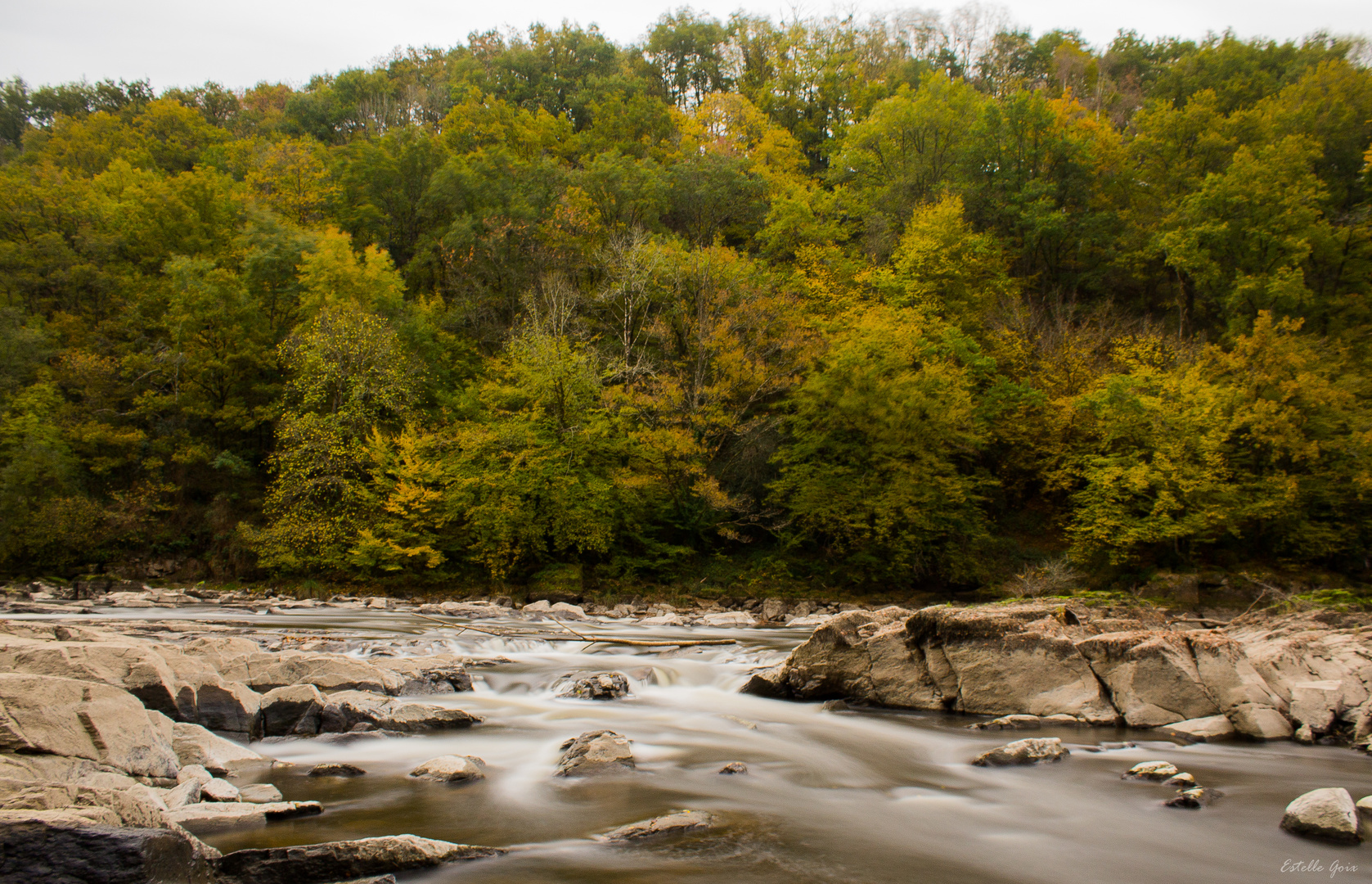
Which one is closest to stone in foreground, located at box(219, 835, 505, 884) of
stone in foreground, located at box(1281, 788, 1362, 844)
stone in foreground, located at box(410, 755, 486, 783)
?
stone in foreground, located at box(410, 755, 486, 783)

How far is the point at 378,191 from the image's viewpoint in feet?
138

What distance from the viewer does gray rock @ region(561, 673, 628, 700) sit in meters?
11.6

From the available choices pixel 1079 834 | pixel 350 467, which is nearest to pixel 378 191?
pixel 350 467

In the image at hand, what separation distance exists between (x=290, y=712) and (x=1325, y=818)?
9.76 meters

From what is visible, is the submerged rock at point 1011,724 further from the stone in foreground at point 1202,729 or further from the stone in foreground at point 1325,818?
the stone in foreground at point 1325,818

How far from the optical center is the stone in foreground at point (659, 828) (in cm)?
575

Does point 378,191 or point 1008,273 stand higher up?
point 378,191

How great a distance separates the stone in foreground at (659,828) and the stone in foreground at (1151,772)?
436cm

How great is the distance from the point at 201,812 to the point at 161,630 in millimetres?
12149

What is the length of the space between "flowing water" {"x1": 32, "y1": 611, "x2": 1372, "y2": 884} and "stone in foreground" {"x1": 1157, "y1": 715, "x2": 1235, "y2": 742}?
248mm

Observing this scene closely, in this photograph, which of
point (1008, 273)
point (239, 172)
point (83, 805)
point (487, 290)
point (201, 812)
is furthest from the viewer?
point (239, 172)

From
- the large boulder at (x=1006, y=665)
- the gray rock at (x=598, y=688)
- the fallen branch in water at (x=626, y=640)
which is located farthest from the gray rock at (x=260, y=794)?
the fallen branch in water at (x=626, y=640)

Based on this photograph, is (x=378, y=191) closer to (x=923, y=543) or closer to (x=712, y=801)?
(x=923, y=543)

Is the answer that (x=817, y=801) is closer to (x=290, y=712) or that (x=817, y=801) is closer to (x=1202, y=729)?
(x=1202, y=729)
